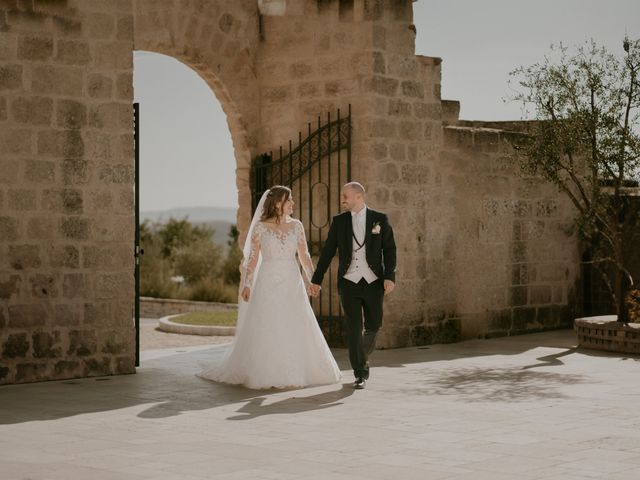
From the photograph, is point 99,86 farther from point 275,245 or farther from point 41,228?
point 275,245

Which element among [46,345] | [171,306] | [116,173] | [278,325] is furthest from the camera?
[171,306]

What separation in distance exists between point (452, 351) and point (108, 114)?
4601 mm

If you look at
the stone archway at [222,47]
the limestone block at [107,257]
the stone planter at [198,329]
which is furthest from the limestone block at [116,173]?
the stone planter at [198,329]

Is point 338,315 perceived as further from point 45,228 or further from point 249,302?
point 45,228

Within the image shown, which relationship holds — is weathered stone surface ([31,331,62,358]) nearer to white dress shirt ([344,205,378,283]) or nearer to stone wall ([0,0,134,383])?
stone wall ([0,0,134,383])

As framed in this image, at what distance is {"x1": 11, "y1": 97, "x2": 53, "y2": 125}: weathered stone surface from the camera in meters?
9.42

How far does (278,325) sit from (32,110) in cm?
285

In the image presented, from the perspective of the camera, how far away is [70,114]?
31.8 feet

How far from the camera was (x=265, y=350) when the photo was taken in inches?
363

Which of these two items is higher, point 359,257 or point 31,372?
point 359,257

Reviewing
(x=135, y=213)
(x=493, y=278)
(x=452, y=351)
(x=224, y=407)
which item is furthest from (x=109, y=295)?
(x=493, y=278)

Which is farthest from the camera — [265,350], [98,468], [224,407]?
[265,350]

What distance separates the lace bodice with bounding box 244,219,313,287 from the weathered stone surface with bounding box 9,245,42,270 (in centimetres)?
185

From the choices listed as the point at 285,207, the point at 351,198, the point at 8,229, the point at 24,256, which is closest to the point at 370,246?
the point at 351,198
